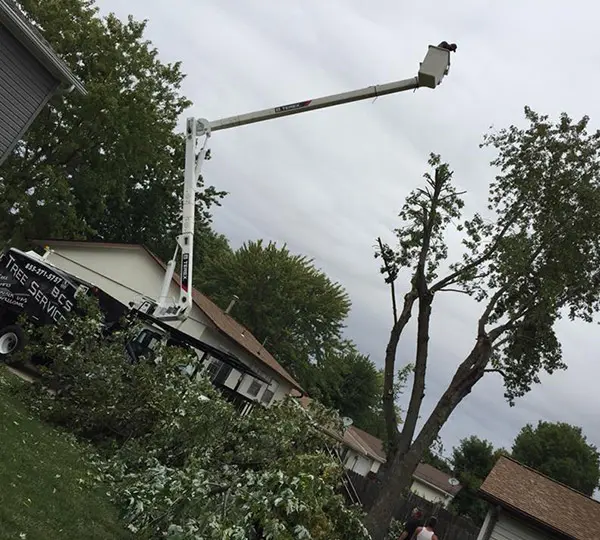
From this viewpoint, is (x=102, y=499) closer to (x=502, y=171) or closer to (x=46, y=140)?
(x=502, y=171)

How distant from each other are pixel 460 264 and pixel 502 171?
111 inches

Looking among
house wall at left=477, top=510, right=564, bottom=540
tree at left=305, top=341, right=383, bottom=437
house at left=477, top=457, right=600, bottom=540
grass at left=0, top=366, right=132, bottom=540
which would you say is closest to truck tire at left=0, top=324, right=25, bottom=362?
grass at left=0, top=366, right=132, bottom=540

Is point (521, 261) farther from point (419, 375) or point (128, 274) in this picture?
point (128, 274)

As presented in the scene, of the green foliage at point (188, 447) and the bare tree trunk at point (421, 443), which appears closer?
the green foliage at point (188, 447)

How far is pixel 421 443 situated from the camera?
522 inches

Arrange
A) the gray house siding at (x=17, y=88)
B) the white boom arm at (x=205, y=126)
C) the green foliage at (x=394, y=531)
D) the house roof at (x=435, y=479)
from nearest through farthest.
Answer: the white boom arm at (x=205, y=126) → the gray house siding at (x=17, y=88) → the green foliage at (x=394, y=531) → the house roof at (x=435, y=479)

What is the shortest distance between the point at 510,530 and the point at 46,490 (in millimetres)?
11394

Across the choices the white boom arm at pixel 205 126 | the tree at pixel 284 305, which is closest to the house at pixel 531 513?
the white boom arm at pixel 205 126

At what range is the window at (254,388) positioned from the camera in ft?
92.0

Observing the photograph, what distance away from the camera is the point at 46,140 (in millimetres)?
24328

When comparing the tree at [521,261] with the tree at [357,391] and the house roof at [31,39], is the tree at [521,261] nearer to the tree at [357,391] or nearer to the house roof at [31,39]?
the house roof at [31,39]

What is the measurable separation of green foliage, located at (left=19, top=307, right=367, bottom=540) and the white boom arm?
32.5 inches

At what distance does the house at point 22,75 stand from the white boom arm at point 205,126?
3677mm

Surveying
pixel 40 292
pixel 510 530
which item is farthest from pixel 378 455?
pixel 40 292
